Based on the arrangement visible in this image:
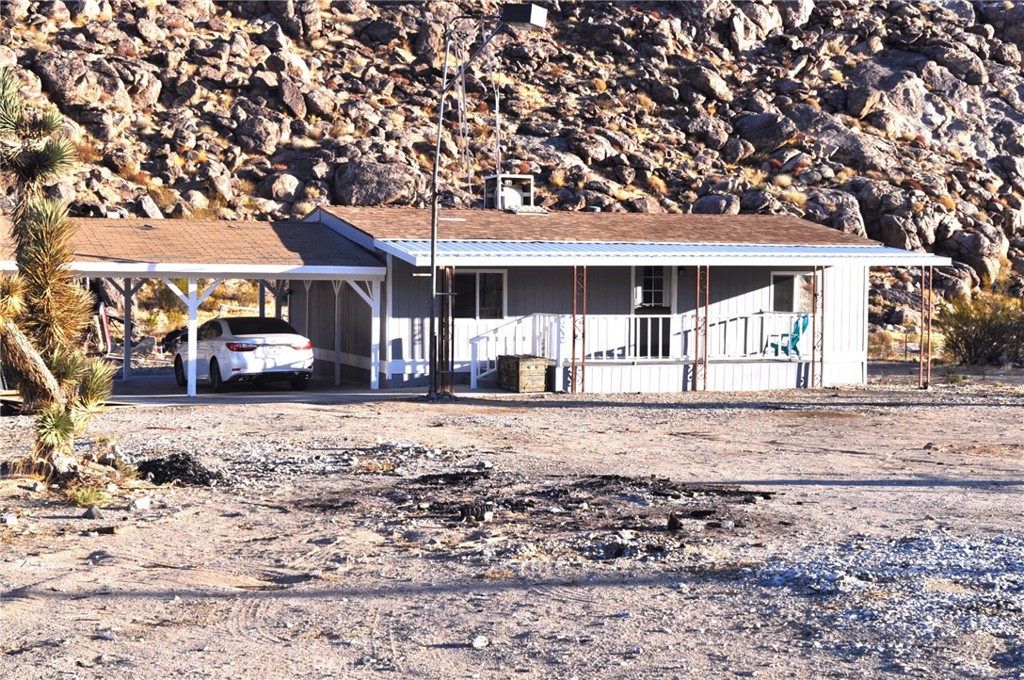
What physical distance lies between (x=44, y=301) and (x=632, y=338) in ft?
47.9

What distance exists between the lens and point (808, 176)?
58312 mm

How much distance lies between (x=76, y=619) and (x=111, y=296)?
1380 inches

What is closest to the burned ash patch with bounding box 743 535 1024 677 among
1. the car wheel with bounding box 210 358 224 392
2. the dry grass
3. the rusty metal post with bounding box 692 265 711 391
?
the dry grass

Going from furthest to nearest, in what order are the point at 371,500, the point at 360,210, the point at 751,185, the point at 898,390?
the point at 751,185 → the point at 360,210 → the point at 898,390 → the point at 371,500

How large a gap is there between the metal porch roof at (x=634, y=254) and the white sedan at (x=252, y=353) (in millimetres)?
2409

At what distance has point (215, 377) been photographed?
926 inches

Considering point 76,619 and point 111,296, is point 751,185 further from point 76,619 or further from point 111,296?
point 76,619

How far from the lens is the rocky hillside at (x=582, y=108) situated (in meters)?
52.2

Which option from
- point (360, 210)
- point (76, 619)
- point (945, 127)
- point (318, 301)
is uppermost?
point (945, 127)

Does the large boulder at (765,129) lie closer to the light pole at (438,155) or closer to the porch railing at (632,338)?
the porch railing at (632,338)

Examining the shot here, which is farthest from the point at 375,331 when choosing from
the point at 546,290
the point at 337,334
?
the point at 546,290

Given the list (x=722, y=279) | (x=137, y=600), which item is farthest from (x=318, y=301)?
(x=137, y=600)

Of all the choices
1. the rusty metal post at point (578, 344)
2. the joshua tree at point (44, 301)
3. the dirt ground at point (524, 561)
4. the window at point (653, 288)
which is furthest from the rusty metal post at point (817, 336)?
the joshua tree at point (44, 301)

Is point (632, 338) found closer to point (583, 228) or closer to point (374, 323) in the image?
point (583, 228)
